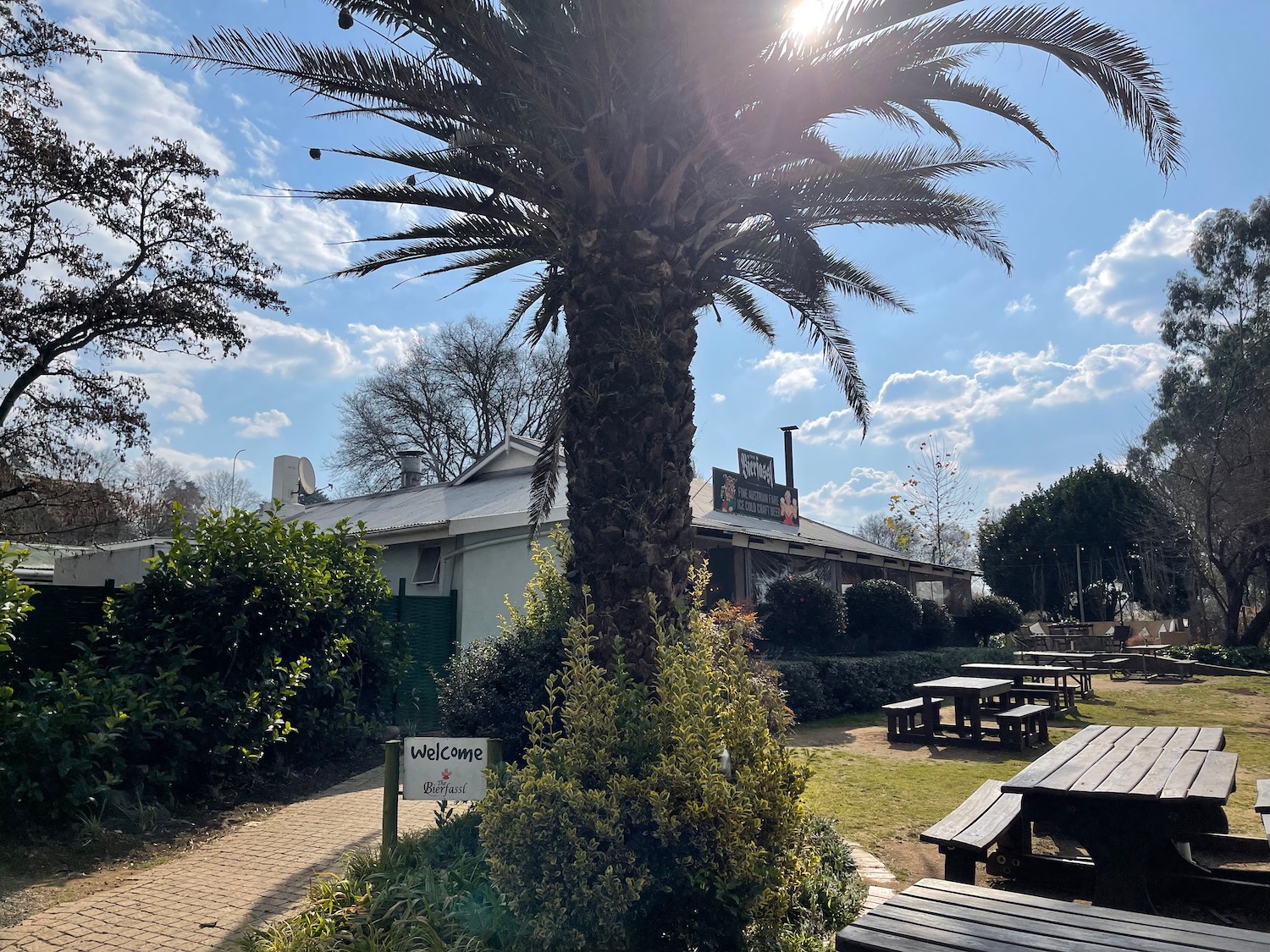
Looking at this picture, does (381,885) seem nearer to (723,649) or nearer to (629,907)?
(629,907)

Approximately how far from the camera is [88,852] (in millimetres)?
5742

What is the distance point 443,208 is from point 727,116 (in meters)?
2.64

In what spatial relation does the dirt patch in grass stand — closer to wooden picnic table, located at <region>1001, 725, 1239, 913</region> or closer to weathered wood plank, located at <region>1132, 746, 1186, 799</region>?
wooden picnic table, located at <region>1001, 725, 1239, 913</region>

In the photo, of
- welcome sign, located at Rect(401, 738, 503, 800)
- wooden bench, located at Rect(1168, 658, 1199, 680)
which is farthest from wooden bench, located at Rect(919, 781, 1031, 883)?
wooden bench, located at Rect(1168, 658, 1199, 680)

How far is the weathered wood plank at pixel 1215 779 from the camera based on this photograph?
3963 millimetres

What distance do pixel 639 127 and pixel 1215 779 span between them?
16.2ft

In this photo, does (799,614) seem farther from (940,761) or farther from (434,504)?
(434,504)

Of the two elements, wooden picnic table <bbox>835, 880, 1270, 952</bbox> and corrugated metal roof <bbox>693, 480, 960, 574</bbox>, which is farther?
corrugated metal roof <bbox>693, 480, 960, 574</bbox>

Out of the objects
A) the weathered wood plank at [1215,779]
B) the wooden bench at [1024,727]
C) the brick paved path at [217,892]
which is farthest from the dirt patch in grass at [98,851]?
the wooden bench at [1024,727]

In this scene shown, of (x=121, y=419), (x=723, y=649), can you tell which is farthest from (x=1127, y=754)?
(x=121, y=419)

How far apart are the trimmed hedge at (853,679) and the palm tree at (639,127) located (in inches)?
292

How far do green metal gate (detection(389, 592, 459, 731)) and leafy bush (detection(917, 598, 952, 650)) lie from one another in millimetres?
11510

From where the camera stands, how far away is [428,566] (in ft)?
47.2

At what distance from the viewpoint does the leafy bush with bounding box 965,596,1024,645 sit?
22.5 m
